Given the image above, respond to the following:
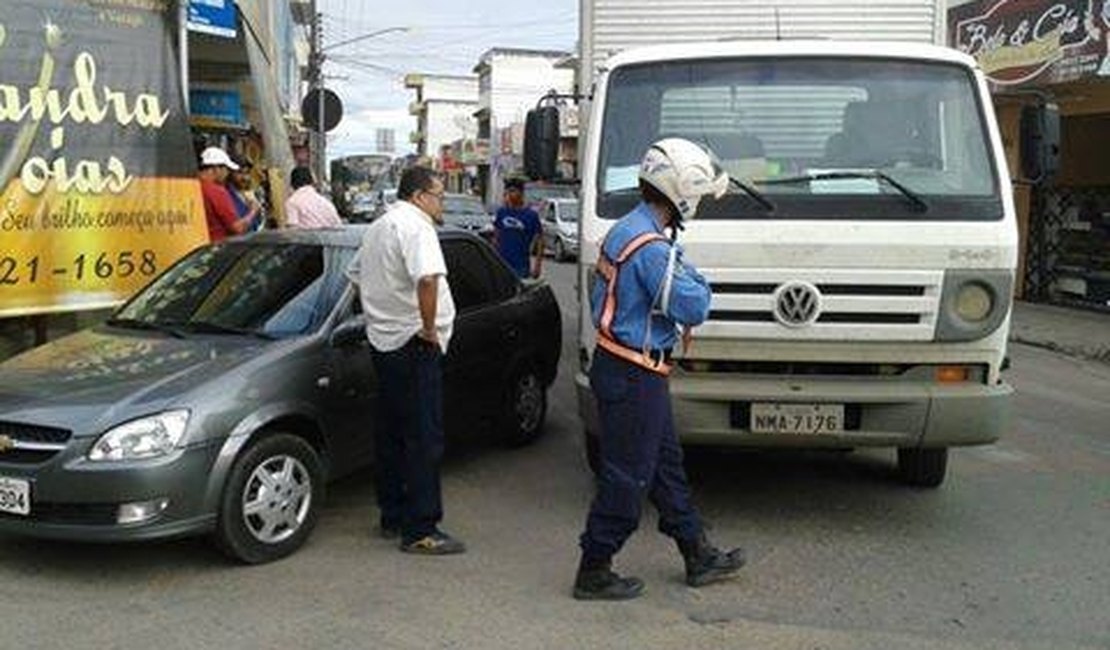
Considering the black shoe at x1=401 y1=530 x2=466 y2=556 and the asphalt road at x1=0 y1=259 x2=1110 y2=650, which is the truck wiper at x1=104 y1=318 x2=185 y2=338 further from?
the black shoe at x1=401 y1=530 x2=466 y2=556

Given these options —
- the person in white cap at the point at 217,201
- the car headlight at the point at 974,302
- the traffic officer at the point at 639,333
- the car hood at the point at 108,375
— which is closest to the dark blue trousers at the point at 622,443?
the traffic officer at the point at 639,333

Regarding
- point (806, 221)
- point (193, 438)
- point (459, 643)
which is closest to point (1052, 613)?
point (806, 221)

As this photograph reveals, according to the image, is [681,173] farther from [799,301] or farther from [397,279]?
[397,279]

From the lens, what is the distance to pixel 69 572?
5328 millimetres

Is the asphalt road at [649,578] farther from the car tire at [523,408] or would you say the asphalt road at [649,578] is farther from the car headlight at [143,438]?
the car headlight at [143,438]

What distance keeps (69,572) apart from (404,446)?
1526 mm

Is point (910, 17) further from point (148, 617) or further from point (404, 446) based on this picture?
point (148, 617)

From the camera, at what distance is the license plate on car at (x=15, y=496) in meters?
5.05

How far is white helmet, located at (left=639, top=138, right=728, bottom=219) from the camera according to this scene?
4.81 meters

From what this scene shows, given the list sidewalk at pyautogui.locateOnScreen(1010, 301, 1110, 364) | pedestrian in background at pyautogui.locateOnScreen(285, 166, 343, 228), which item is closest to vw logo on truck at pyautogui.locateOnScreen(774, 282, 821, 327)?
pedestrian in background at pyautogui.locateOnScreen(285, 166, 343, 228)

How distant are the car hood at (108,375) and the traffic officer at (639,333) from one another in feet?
5.72

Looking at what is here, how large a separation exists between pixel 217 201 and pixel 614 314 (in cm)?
551

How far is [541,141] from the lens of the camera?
697cm

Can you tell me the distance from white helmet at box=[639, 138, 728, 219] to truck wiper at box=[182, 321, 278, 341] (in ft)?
6.99
